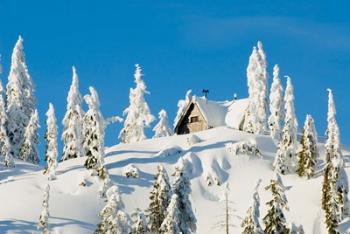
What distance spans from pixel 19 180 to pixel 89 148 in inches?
250

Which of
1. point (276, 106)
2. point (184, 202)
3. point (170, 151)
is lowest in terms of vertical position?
point (184, 202)

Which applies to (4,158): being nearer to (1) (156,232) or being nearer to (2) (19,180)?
(2) (19,180)

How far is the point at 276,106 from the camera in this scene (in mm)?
95938

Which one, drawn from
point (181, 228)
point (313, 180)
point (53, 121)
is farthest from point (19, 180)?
point (181, 228)

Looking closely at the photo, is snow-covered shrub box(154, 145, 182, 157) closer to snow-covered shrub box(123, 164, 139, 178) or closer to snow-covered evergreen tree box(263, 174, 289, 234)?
snow-covered shrub box(123, 164, 139, 178)

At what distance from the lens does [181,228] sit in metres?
55.7

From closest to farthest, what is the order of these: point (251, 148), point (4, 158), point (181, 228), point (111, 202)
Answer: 1. point (111, 202)
2. point (181, 228)
3. point (251, 148)
4. point (4, 158)

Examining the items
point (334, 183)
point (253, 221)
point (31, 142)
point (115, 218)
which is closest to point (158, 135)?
point (31, 142)

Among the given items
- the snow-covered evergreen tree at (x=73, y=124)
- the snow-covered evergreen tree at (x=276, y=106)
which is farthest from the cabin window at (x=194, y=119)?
the snow-covered evergreen tree at (x=73, y=124)

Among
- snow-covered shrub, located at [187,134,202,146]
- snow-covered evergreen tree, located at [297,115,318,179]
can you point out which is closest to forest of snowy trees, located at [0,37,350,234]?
snow-covered evergreen tree, located at [297,115,318,179]

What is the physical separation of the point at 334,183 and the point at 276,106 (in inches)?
922

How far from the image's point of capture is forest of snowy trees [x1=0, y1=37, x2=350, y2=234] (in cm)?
5688

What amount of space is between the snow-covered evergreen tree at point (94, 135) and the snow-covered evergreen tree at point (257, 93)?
20.7 metres

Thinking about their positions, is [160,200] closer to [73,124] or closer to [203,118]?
[73,124]
